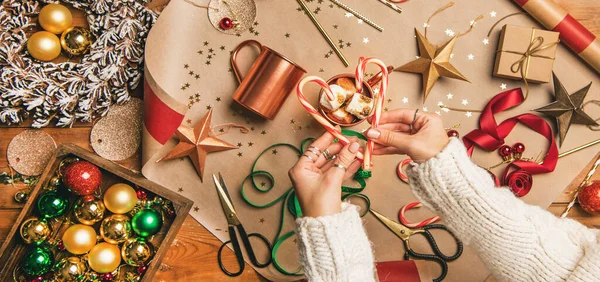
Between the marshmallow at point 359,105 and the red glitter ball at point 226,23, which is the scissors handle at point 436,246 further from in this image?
the red glitter ball at point 226,23

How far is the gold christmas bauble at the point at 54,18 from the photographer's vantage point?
3.99 feet

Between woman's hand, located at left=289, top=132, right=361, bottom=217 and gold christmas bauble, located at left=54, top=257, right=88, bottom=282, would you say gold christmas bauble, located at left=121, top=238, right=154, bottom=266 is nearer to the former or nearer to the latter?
gold christmas bauble, located at left=54, top=257, right=88, bottom=282

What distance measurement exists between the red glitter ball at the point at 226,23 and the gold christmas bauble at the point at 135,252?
60 centimetres

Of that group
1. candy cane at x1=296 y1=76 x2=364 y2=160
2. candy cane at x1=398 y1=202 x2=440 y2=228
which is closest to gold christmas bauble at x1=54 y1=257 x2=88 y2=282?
candy cane at x1=296 y1=76 x2=364 y2=160

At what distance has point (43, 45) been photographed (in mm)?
1204

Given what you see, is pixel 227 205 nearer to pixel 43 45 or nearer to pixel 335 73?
pixel 335 73

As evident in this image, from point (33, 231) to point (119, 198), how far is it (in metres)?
0.22

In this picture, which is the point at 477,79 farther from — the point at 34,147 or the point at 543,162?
the point at 34,147

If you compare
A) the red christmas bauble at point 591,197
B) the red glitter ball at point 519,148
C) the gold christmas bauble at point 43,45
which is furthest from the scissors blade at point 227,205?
the red christmas bauble at point 591,197

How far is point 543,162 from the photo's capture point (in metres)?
1.27

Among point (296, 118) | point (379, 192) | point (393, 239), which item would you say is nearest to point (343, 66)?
point (296, 118)

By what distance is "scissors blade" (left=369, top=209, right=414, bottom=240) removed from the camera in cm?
126

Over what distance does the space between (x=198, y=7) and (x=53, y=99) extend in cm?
44

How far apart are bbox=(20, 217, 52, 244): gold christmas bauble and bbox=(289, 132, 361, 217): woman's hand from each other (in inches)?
26.1
